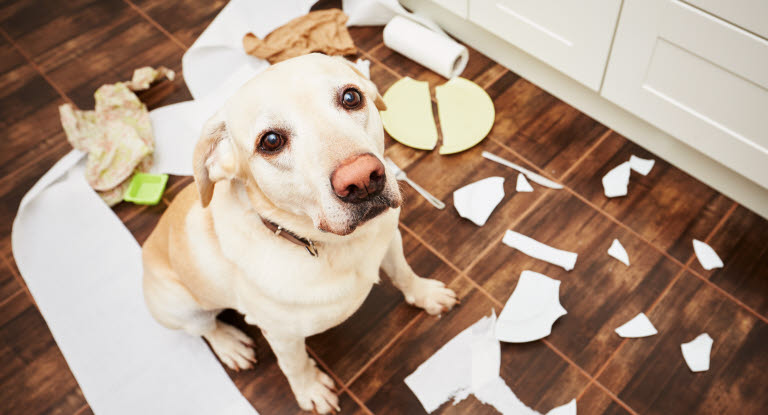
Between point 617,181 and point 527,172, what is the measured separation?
35cm

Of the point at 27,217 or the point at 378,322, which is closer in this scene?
the point at 378,322

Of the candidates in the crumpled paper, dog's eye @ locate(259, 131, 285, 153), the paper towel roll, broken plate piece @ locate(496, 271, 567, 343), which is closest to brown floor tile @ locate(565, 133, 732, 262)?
broken plate piece @ locate(496, 271, 567, 343)

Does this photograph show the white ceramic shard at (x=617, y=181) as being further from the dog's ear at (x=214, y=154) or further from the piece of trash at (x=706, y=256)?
the dog's ear at (x=214, y=154)

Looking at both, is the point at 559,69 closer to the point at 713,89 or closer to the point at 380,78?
the point at 713,89

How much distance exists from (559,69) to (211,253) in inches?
64.9

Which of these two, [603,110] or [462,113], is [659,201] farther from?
[462,113]

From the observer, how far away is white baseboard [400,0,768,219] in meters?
2.20

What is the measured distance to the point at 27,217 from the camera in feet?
8.30

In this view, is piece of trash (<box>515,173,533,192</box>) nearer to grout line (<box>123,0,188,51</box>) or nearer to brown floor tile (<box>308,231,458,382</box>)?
brown floor tile (<box>308,231,458,382</box>)

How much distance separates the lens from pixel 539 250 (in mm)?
2189

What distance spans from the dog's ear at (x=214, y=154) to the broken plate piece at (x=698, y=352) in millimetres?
1562

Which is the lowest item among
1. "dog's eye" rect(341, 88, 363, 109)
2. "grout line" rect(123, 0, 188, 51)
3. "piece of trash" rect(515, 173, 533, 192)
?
"piece of trash" rect(515, 173, 533, 192)

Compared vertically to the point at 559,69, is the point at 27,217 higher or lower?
lower

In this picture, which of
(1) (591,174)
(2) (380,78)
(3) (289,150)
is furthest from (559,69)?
(3) (289,150)
